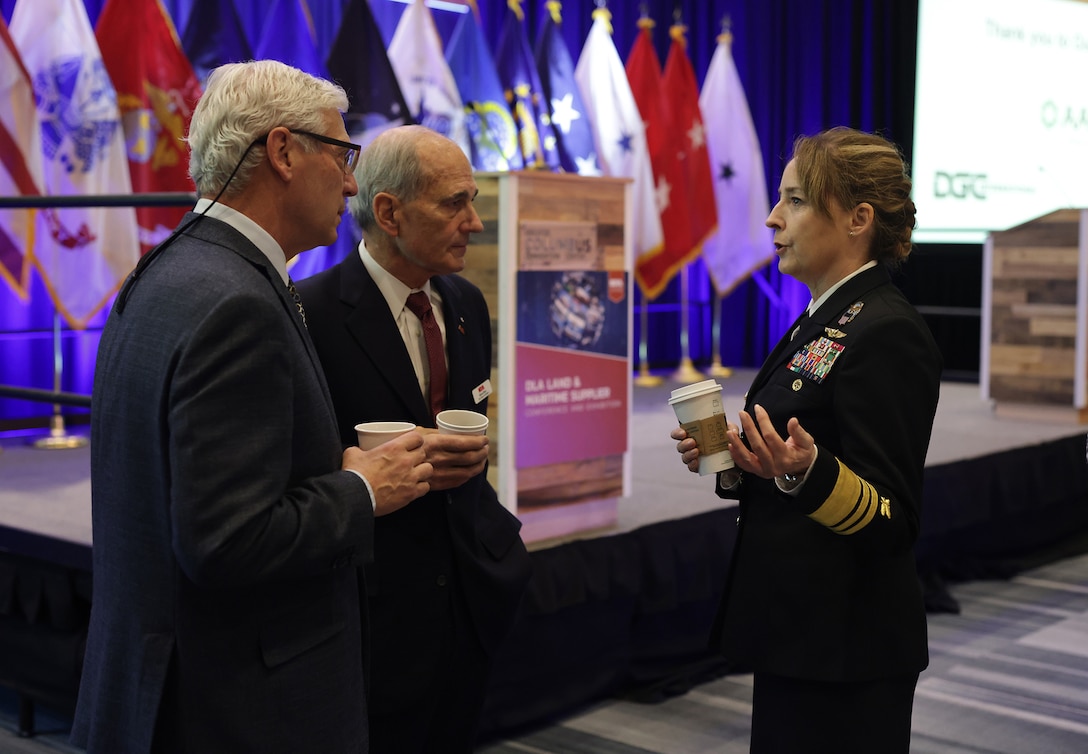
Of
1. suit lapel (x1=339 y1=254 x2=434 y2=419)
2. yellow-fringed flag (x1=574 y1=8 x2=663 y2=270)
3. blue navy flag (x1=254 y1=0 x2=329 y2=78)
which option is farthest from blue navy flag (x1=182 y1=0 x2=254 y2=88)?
suit lapel (x1=339 y1=254 x2=434 y2=419)

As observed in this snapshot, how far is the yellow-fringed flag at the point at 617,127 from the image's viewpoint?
8516 millimetres

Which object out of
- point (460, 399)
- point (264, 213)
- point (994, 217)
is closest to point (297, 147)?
point (264, 213)

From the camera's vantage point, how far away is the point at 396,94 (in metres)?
6.92

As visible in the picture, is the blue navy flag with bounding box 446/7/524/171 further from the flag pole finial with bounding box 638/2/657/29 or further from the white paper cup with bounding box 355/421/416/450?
the white paper cup with bounding box 355/421/416/450

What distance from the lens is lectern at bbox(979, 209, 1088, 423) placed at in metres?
5.88

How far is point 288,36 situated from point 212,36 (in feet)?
1.79

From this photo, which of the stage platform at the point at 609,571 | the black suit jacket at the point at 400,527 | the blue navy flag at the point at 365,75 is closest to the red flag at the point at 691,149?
the blue navy flag at the point at 365,75

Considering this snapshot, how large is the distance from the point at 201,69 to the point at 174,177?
627mm

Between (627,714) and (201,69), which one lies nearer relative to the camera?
(627,714)

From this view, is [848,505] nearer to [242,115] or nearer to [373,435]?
[373,435]

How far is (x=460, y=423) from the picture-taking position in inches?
72.6

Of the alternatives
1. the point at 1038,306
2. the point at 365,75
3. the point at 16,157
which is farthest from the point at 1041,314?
the point at 16,157

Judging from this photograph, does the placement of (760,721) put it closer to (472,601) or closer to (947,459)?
(472,601)

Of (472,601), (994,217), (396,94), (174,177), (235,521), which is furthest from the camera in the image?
(994,217)
